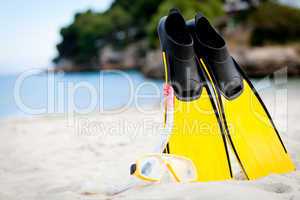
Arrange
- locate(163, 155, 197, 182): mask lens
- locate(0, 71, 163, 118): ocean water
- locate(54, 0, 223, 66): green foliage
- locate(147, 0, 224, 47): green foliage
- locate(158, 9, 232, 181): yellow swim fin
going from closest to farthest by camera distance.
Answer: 1. locate(163, 155, 197, 182): mask lens
2. locate(158, 9, 232, 181): yellow swim fin
3. locate(0, 71, 163, 118): ocean water
4. locate(147, 0, 224, 47): green foliage
5. locate(54, 0, 223, 66): green foliage

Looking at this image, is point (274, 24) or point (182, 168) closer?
point (182, 168)

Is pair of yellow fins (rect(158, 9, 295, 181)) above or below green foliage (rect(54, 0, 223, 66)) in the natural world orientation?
below

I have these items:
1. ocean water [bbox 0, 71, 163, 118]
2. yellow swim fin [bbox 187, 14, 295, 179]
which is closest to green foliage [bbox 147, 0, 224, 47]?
ocean water [bbox 0, 71, 163, 118]

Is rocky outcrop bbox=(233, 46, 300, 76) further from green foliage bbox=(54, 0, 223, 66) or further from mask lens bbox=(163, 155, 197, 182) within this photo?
mask lens bbox=(163, 155, 197, 182)

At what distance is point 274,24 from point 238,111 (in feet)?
44.5

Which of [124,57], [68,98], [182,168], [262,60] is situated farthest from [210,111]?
[124,57]

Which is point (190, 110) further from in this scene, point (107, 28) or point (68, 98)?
point (107, 28)

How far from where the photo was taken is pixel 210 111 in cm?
146

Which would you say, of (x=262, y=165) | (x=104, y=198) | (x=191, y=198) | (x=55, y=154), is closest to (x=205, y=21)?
(x=262, y=165)

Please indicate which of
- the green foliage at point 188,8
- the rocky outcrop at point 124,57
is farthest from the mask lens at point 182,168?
the rocky outcrop at point 124,57

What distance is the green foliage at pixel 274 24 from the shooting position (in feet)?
42.5

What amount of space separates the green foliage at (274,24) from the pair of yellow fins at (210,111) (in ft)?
42.0

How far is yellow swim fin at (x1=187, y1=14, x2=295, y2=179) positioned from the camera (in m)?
1.41

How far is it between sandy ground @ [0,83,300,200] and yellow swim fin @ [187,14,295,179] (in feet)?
0.38
